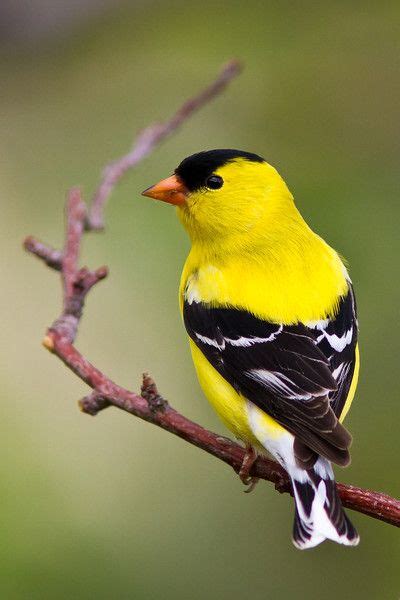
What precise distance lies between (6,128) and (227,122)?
53.4 inches

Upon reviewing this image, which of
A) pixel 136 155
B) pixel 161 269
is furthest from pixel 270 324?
pixel 161 269

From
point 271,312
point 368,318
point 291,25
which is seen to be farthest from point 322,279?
point 291,25

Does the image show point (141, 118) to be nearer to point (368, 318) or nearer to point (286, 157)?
point (286, 157)

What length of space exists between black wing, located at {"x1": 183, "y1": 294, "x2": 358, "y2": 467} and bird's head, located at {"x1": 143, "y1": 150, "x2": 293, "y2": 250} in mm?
358

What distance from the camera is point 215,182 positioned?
3.64 metres

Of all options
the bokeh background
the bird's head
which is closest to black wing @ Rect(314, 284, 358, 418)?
the bird's head

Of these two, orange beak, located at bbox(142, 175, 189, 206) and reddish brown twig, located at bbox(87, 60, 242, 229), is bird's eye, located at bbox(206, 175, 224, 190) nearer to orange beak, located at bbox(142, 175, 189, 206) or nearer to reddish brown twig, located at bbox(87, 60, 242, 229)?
orange beak, located at bbox(142, 175, 189, 206)

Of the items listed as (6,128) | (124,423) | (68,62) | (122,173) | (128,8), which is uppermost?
(128,8)

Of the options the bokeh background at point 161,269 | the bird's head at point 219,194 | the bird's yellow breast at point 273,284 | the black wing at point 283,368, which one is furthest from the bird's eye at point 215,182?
the bokeh background at point 161,269

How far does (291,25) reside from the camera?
4938 mm

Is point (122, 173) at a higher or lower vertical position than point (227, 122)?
lower

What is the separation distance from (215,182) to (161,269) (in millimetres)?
972

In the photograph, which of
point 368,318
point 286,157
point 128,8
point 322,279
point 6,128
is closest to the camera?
point 322,279

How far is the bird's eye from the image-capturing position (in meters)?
3.63
